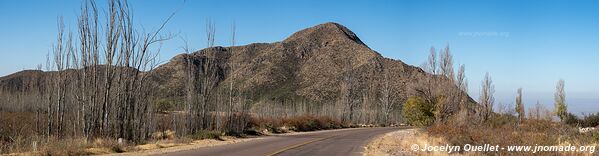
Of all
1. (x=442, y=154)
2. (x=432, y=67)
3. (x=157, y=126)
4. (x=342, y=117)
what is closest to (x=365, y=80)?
(x=342, y=117)

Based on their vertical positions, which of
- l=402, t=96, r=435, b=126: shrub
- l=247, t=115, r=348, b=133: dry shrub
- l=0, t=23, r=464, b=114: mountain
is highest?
l=0, t=23, r=464, b=114: mountain

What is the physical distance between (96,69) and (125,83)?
152cm

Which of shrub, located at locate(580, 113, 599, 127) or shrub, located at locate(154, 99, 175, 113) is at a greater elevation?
shrub, located at locate(154, 99, 175, 113)

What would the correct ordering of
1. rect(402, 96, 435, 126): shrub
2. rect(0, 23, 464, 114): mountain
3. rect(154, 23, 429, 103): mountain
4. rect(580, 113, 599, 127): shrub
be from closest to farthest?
rect(402, 96, 435, 126): shrub, rect(580, 113, 599, 127): shrub, rect(0, 23, 464, 114): mountain, rect(154, 23, 429, 103): mountain

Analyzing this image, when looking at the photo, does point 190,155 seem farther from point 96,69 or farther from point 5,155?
point 96,69

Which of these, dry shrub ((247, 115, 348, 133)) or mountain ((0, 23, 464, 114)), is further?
mountain ((0, 23, 464, 114))

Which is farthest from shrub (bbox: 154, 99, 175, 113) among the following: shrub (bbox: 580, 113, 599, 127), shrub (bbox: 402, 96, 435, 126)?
shrub (bbox: 580, 113, 599, 127)

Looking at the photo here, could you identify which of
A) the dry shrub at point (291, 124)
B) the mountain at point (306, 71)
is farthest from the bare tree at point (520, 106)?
the mountain at point (306, 71)

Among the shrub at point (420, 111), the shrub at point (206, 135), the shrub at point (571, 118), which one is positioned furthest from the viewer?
the shrub at point (571, 118)

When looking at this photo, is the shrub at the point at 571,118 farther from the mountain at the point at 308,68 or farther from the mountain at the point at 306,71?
the mountain at the point at 308,68

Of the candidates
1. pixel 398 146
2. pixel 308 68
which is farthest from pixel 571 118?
pixel 308 68

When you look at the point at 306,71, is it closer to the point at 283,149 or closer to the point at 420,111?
the point at 420,111

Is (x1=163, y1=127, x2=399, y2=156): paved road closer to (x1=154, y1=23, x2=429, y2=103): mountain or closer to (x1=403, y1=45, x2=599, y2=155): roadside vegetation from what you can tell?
(x1=403, y1=45, x2=599, y2=155): roadside vegetation

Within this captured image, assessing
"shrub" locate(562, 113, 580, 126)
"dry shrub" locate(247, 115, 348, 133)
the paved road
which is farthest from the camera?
"shrub" locate(562, 113, 580, 126)
